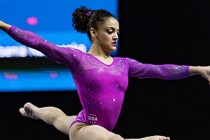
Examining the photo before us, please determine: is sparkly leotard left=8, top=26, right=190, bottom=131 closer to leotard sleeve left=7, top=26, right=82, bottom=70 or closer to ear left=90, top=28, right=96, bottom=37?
leotard sleeve left=7, top=26, right=82, bottom=70

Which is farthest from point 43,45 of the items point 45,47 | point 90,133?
point 90,133

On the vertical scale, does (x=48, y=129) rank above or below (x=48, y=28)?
below

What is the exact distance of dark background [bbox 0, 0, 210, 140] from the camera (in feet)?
12.9

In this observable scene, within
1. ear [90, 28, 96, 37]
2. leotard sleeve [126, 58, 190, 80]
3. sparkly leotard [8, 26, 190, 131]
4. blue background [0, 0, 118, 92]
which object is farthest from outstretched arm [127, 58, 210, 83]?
blue background [0, 0, 118, 92]

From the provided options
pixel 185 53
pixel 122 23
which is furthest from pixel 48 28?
pixel 185 53

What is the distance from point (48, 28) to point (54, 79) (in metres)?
0.41

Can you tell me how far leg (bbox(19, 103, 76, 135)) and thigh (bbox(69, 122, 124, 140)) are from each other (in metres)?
0.22

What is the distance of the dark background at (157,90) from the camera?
3.93 meters

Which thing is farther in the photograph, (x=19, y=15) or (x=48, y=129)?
(x=48, y=129)

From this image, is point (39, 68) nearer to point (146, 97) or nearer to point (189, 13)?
point (146, 97)

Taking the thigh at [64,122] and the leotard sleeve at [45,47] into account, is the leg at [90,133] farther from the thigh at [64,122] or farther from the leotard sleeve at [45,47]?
the leotard sleeve at [45,47]

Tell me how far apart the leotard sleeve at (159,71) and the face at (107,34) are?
18 cm

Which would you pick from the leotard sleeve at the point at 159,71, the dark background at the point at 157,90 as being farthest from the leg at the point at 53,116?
the dark background at the point at 157,90

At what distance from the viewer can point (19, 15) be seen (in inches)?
149
